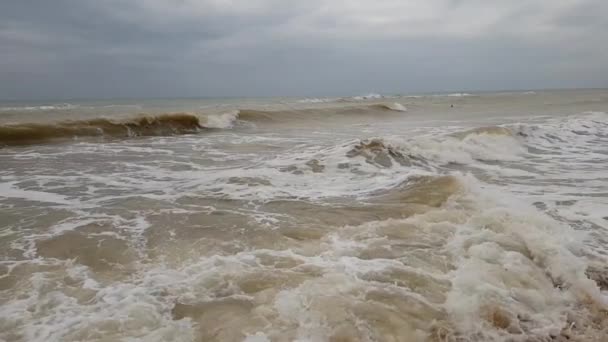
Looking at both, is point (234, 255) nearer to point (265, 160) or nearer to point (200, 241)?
point (200, 241)

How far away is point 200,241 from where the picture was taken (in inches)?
187

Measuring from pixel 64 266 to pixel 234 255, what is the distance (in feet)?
5.33

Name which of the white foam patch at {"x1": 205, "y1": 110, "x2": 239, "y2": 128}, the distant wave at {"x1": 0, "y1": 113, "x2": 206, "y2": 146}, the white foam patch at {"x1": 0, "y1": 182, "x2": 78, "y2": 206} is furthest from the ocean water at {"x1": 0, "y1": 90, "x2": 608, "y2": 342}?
the white foam patch at {"x1": 205, "y1": 110, "x2": 239, "y2": 128}

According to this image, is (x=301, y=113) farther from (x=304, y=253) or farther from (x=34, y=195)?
(x=304, y=253)

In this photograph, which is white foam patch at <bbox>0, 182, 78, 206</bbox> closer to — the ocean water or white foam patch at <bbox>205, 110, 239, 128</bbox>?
the ocean water

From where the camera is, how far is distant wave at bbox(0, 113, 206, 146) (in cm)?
1545

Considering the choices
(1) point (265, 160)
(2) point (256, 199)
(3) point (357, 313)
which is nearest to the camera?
(3) point (357, 313)

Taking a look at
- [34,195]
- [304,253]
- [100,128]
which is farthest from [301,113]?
[304,253]

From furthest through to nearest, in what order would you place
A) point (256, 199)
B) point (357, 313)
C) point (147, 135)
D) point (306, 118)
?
point (306, 118) → point (147, 135) → point (256, 199) → point (357, 313)

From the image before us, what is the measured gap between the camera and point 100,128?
690 inches

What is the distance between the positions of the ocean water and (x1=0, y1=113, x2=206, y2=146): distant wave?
22.4 ft

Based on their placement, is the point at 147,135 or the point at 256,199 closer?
the point at 256,199

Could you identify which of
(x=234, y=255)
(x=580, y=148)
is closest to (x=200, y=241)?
Answer: (x=234, y=255)

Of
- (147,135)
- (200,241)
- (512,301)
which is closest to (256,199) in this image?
(200,241)
